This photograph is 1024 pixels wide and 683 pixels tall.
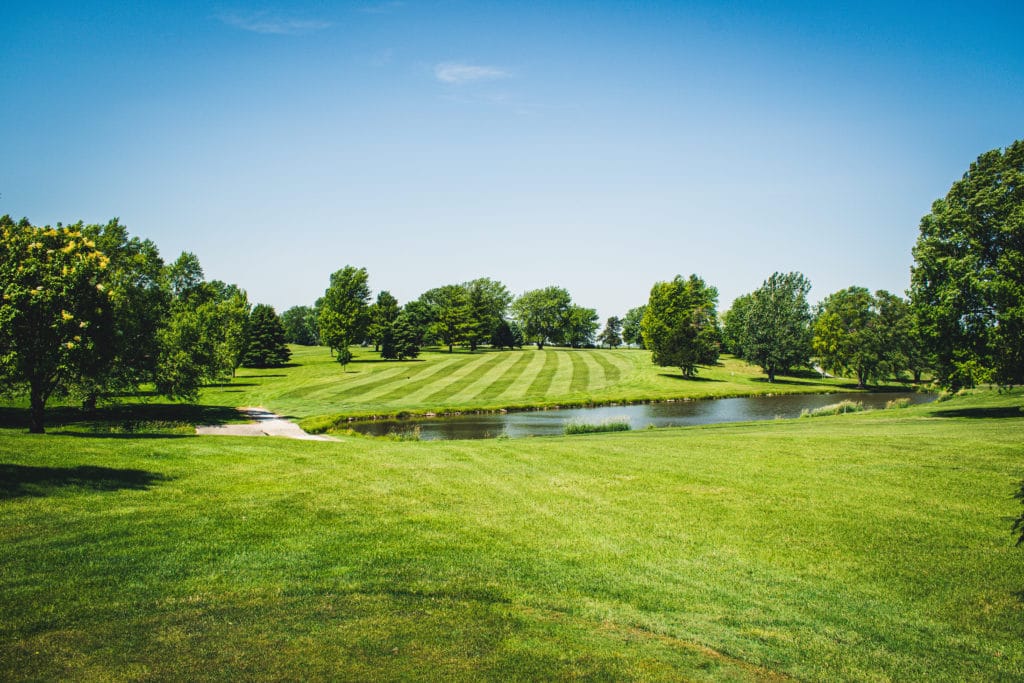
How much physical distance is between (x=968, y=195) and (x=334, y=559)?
3503cm

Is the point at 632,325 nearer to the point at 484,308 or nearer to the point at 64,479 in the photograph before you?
the point at 484,308

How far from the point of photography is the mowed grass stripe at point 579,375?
60184 millimetres

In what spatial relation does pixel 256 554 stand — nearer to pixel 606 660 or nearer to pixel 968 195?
pixel 606 660

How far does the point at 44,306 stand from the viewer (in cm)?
1977

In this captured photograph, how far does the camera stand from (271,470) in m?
15.3

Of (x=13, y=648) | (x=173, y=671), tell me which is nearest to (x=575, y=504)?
(x=173, y=671)

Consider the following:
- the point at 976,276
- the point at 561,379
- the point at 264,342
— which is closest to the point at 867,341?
the point at 561,379

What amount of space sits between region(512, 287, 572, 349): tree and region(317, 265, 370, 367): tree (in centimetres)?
6414

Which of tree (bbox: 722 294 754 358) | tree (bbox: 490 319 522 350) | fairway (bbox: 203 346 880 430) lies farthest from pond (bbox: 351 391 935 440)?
tree (bbox: 490 319 522 350)

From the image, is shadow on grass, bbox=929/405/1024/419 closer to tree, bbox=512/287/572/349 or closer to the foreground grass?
the foreground grass

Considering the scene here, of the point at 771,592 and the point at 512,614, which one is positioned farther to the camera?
the point at 771,592

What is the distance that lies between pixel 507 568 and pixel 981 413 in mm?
29621

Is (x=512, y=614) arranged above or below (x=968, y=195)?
below

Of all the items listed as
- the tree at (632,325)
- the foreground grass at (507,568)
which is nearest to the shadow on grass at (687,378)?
the foreground grass at (507,568)
